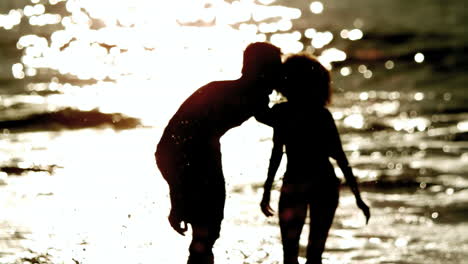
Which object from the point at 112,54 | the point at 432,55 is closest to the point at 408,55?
the point at 432,55

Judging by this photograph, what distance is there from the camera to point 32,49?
121 feet

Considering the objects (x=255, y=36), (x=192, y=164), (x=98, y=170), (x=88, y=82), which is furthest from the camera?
(x=255, y=36)

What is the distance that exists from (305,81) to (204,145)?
104 centimetres

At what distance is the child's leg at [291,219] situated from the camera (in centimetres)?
746

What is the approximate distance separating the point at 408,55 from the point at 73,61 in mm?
13014

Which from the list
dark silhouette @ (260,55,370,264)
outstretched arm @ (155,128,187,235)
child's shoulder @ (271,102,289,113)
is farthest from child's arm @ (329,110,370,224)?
outstretched arm @ (155,128,187,235)

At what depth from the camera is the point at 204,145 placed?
7.01 m

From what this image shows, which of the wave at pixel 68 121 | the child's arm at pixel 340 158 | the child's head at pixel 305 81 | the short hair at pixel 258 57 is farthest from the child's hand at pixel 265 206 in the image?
the wave at pixel 68 121

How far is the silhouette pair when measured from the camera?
696 cm

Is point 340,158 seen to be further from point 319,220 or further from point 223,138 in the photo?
point 223,138

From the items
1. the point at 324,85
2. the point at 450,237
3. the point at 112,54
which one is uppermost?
the point at 112,54

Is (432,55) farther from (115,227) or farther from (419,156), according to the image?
(115,227)

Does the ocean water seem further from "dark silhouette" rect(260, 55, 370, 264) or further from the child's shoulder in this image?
the child's shoulder

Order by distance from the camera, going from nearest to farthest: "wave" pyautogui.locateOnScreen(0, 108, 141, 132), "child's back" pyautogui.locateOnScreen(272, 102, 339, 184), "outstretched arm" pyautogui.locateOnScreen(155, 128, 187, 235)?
"outstretched arm" pyautogui.locateOnScreen(155, 128, 187, 235) < "child's back" pyautogui.locateOnScreen(272, 102, 339, 184) < "wave" pyautogui.locateOnScreen(0, 108, 141, 132)
